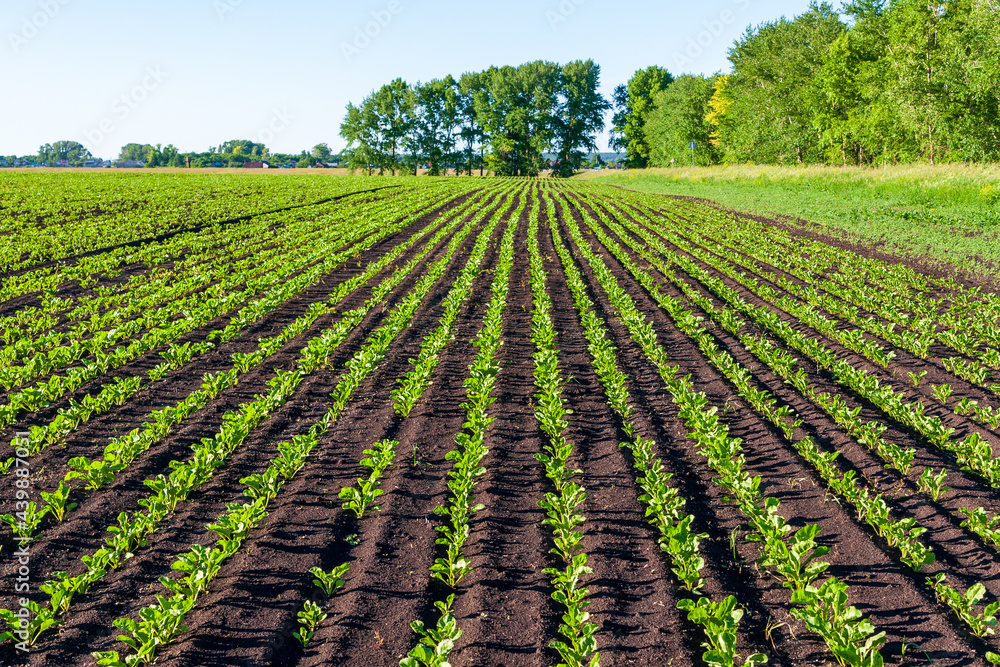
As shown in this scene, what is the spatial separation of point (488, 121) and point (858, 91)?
70687mm

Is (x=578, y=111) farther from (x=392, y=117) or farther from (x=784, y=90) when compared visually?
(x=784, y=90)

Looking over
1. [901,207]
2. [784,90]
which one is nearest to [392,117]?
[784,90]

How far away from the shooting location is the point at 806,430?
640cm

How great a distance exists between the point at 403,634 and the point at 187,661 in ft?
3.95

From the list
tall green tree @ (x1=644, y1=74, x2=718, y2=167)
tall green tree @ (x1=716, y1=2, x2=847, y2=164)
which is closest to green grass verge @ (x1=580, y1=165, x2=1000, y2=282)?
tall green tree @ (x1=716, y1=2, x2=847, y2=164)

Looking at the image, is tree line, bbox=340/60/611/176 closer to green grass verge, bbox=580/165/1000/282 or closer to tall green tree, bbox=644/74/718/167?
tall green tree, bbox=644/74/718/167

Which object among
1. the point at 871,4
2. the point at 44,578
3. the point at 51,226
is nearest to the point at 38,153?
the point at 51,226

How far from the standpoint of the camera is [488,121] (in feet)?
345

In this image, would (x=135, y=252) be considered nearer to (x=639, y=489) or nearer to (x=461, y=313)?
(x=461, y=313)

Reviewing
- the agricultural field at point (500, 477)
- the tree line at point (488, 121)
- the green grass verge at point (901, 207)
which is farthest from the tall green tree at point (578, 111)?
the agricultural field at point (500, 477)

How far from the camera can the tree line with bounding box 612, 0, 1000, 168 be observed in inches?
1238

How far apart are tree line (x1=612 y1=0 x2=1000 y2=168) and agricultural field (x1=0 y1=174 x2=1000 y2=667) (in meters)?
27.2

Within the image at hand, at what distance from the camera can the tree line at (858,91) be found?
3144 centimetres

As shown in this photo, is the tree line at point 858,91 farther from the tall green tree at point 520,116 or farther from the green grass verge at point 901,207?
the tall green tree at point 520,116
